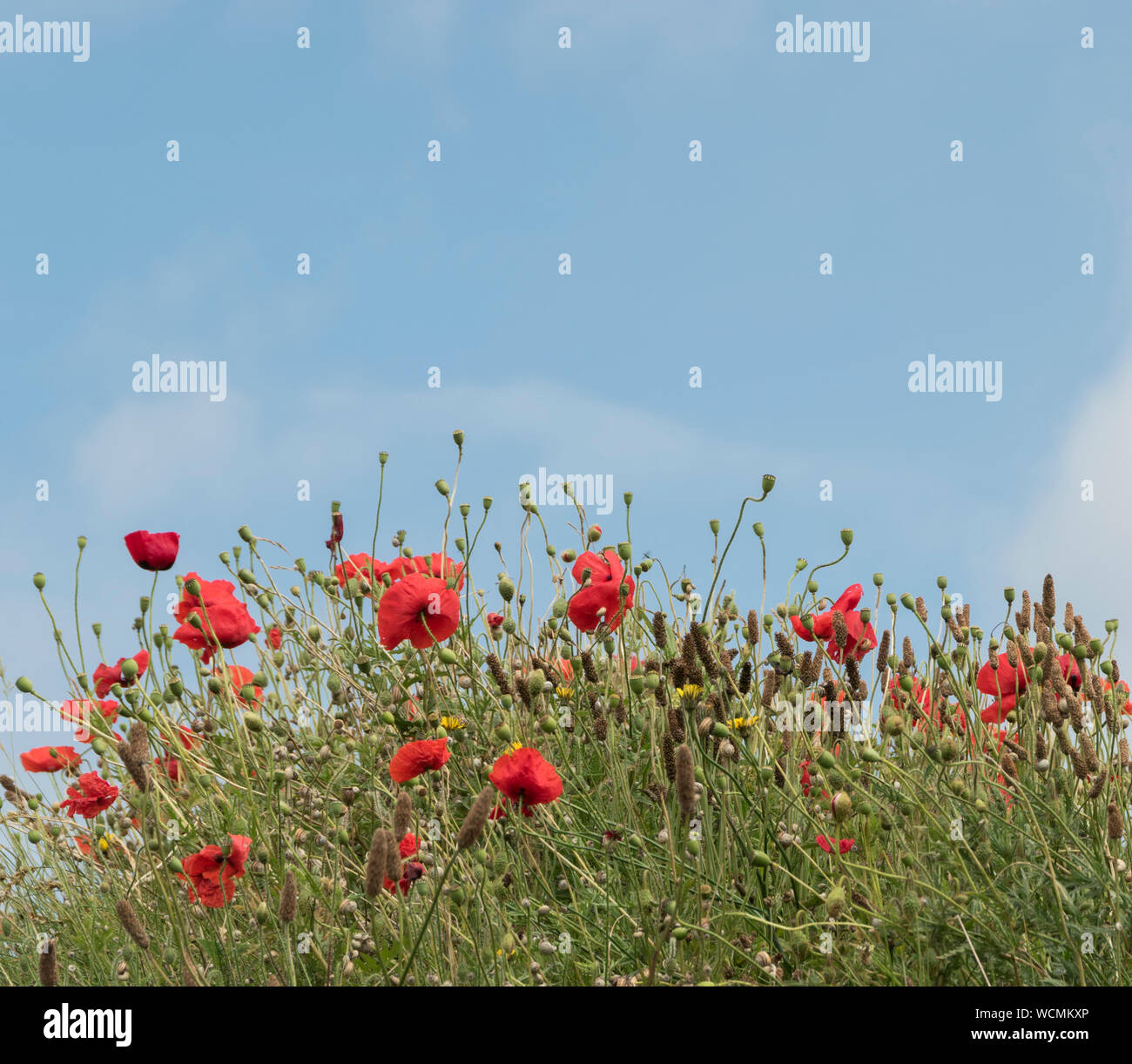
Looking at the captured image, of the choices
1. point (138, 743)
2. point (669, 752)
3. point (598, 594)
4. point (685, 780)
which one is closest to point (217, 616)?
point (598, 594)

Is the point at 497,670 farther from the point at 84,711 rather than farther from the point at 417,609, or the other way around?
the point at 84,711

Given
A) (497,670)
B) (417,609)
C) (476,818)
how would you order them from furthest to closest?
(417,609), (497,670), (476,818)

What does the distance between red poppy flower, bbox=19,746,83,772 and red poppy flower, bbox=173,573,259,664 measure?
38.2 inches

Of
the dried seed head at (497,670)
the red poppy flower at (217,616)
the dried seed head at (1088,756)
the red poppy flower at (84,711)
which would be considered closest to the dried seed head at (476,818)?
the dried seed head at (497,670)

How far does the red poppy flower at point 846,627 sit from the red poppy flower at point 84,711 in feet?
7.00

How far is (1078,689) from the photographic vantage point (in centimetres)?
322

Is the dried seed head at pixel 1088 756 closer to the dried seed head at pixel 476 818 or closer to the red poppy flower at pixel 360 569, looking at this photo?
the dried seed head at pixel 476 818

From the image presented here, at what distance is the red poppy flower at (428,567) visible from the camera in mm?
3559

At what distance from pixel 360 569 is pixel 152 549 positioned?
946 millimetres

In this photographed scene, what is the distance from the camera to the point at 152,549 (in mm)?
3127

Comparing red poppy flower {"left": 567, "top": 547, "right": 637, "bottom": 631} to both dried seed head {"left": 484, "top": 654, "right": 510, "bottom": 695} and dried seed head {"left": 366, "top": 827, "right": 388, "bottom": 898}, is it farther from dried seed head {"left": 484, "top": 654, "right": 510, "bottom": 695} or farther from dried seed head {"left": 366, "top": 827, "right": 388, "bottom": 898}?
dried seed head {"left": 366, "top": 827, "right": 388, "bottom": 898}
